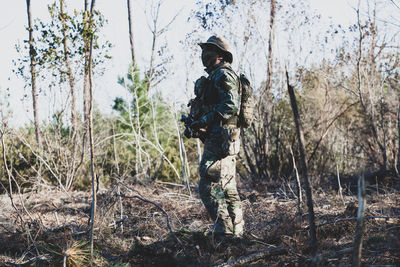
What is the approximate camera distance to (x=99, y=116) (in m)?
16.3

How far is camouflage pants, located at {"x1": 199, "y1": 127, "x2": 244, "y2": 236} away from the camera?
3234 millimetres

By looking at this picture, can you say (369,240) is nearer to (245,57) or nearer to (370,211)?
(370,211)

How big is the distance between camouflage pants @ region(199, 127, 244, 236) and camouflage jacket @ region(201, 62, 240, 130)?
0.63 feet

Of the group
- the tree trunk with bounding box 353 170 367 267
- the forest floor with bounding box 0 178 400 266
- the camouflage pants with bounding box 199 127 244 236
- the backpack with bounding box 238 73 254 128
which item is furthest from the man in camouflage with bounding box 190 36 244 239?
the tree trunk with bounding box 353 170 367 267

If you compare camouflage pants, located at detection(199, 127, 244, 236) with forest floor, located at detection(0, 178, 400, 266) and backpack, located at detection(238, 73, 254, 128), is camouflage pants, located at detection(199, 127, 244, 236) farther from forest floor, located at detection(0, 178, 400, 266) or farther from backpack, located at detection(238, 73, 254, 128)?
backpack, located at detection(238, 73, 254, 128)

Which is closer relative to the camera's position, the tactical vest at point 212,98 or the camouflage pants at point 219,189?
the camouflage pants at point 219,189

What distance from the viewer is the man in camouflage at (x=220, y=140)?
3.25 m

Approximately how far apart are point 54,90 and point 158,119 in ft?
29.7

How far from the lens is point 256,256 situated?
2.63 meters

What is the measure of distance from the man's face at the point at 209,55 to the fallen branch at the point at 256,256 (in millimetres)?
1885

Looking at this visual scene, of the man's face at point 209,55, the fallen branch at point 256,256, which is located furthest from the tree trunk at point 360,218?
the man's face at point 209,55

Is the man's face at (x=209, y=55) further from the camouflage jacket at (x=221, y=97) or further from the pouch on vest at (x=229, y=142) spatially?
the pouch on vest at (x=229, y=142)

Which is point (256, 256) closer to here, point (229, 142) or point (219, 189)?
point (219, 189)

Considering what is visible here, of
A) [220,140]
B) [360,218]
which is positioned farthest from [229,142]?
[360,218]
